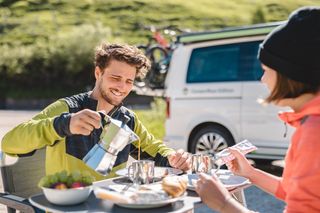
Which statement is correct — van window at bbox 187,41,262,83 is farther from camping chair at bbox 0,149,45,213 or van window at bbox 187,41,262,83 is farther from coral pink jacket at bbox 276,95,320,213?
coral pink jacket at bbox 276,95,320,213

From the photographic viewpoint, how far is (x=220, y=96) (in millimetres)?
7746

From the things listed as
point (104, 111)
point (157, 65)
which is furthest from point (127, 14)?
point (104, 111)

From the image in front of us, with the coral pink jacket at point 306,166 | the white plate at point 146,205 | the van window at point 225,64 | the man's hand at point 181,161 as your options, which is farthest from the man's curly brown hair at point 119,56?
the van window at point 225,64

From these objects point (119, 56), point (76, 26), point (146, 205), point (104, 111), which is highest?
point (76, 26)

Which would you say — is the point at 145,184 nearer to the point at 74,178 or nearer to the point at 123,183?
the point at 123,183

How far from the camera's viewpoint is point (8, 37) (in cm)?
3259

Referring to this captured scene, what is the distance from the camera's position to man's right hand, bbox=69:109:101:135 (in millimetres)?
2396

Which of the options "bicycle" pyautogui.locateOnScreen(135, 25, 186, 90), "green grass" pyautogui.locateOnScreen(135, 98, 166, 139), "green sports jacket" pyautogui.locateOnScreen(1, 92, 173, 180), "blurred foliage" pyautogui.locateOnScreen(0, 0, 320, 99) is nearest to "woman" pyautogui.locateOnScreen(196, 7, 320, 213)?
"green sports jacket" pyautogui.locateOnScreen(1, 92, 173, 180)

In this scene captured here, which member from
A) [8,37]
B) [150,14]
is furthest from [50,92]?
[150,14]

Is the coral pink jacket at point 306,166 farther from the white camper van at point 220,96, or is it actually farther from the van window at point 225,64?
the van window at point 225,64

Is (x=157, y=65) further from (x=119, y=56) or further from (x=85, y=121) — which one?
(x=85, y=121)

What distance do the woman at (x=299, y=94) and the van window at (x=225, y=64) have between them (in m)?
5.38

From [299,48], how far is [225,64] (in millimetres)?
5765

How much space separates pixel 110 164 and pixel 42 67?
23277mm
